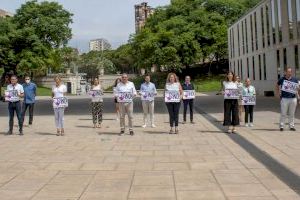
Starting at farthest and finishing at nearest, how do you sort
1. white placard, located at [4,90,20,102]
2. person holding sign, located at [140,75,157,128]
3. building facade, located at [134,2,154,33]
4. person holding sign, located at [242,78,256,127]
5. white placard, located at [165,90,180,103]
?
building facade, located at [134,2,154,33] → person holding sign, located at [140,75,157,128] → person holding sign, located at [242,78,256,127] → white placard, located at [4,90,20,102] → white placard, located at [165,90,180,103]

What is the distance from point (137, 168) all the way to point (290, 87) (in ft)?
22.4

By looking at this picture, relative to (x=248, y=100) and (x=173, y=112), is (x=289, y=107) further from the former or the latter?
(x=173, y=112)

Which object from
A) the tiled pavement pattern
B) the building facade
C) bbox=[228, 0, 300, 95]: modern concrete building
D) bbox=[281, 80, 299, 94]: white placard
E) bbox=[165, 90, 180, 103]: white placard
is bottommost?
the tiled pavement pattern

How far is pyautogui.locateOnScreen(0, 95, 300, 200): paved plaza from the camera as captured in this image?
7.39 m

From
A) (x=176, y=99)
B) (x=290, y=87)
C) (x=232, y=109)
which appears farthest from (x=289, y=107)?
(x=176, y=99)

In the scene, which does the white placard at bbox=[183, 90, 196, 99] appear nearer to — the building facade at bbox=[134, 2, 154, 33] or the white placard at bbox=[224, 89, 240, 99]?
the white placard at bbox=[224, 89, 240, 99]

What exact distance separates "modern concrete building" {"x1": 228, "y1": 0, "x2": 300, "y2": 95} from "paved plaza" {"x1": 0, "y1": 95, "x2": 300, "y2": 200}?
22266mm

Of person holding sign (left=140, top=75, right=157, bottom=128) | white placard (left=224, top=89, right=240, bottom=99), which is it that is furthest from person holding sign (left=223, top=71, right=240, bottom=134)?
person holding sign (left=140, top=75, right=157, bottom=128)

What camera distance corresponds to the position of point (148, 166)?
9562 mm

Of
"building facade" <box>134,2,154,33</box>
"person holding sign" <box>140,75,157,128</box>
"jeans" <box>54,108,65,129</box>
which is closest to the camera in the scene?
"jeans" <box>54,108,65,129</box>

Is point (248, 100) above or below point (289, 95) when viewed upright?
below

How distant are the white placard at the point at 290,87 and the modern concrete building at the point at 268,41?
21538 millimetres

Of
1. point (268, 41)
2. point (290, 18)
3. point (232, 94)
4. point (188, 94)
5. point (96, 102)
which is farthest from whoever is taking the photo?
point (268, 41)

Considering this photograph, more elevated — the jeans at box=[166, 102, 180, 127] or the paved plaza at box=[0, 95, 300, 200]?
the jeans at box=[166, 102, 180, 127]
